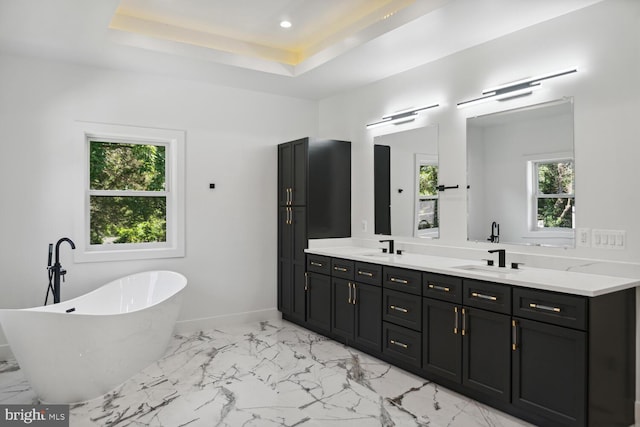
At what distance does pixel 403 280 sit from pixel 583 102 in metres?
1.80

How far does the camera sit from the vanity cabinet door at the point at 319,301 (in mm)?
4348

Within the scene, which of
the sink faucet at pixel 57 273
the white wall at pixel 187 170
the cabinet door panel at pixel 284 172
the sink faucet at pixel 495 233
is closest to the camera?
the sink faucet at pixel 495 233

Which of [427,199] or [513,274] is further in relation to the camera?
[427,199]

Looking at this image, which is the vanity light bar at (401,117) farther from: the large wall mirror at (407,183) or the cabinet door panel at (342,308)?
the cabinet door panel at (342,308)

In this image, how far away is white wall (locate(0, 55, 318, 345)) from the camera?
387 cm

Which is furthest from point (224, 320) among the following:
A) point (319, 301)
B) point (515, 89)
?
point (515, 89)

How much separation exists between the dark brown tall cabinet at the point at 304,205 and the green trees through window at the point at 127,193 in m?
1.36

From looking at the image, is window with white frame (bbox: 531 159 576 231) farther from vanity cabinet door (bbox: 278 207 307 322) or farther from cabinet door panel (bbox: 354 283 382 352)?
vanity cabinet door (bbox: 278 207 307 322)

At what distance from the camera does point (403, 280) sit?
3475 millimetres

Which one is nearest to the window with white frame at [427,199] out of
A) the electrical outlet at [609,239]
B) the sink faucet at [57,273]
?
the electrical outlet at [609,239]

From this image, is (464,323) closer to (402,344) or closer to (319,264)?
(402,344)

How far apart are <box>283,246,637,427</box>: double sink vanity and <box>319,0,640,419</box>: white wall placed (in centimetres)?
28

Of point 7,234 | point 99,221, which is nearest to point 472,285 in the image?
point 99,221

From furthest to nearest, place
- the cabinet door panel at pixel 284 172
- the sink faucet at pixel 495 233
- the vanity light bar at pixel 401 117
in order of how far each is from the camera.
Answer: the cabinet door panel at pixel 284 172 → the vanity light bar at pixel 401 117 → the sink faucet at pixel 495 233
